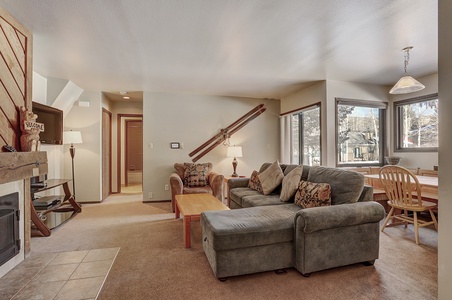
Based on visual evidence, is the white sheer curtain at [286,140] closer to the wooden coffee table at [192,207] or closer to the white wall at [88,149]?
the wooden coffee table at [192,207]

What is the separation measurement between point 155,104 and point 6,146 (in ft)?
10.1

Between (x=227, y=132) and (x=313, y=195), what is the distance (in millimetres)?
3141

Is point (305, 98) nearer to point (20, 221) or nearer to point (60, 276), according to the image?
point (60, 276)

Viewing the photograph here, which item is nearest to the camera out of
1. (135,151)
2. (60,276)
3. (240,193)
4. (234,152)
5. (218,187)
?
(60,276)

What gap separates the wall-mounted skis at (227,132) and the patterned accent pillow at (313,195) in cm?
283

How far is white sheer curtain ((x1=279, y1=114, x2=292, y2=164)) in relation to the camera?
5.46m

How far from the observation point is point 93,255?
2406 millimetres

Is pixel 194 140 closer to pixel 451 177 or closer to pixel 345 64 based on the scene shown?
pixel 345 64

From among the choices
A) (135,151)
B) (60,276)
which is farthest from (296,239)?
(135,151)

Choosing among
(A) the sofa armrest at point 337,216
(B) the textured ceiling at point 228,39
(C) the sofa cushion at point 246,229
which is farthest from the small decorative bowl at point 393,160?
(C) the sofa cushion at point 246,229

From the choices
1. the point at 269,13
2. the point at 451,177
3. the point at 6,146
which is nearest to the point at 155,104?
the point at 6,146

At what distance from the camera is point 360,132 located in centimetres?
442

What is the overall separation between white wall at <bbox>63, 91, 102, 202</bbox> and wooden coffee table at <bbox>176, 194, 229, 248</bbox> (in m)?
2.32

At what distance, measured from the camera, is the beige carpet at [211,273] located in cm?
174
